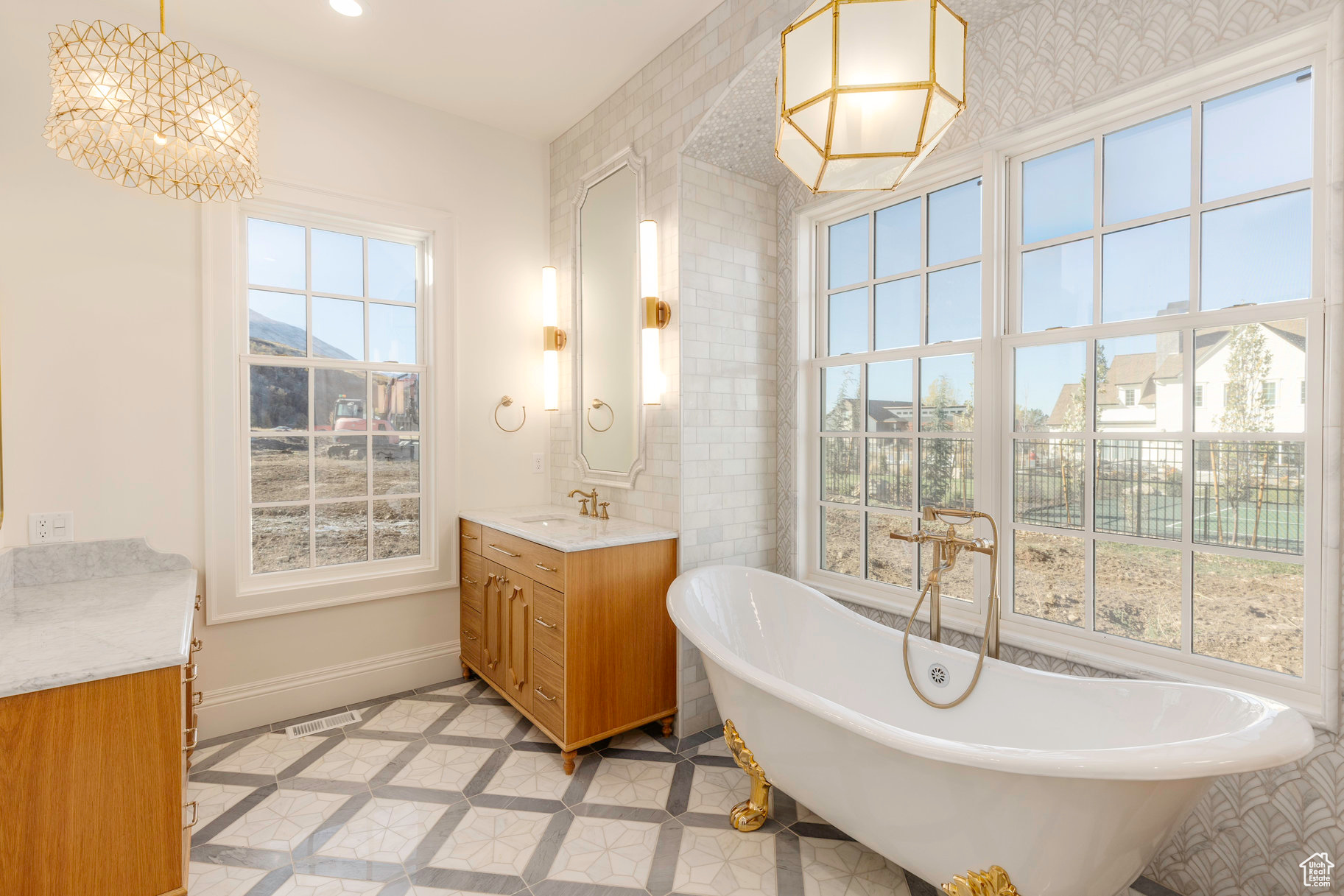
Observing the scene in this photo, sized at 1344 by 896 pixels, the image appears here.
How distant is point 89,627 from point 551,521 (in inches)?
66.6

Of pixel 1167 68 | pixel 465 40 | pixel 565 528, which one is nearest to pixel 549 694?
pixel 565 528

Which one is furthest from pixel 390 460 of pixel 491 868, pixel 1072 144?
pixel 1072 144

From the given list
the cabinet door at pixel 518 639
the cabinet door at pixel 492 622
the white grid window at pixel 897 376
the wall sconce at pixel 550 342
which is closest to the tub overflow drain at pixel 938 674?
the white grid window at pixel 897 376

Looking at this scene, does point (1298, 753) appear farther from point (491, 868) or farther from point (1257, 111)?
point (491, 868)

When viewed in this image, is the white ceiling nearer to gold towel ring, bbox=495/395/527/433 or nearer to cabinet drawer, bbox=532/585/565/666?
gold towel ring, bbox=495/395/527/433

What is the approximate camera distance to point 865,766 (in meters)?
1.53

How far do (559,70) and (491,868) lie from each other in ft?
10.6

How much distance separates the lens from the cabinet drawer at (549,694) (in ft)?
7.89

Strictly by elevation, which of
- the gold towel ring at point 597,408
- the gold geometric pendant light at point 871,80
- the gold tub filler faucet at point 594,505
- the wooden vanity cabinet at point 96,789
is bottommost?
the wooden vanity cabinet at point 96,789

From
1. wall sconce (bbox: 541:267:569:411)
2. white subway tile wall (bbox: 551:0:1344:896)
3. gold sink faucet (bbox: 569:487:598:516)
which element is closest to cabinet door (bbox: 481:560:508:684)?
gold sink faucet (bbox: 569:487:598:516)

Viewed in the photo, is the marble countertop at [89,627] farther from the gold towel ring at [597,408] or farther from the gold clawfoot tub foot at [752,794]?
the gold towel ring at [597,408]

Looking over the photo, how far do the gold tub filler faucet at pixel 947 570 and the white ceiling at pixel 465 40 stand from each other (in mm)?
2210

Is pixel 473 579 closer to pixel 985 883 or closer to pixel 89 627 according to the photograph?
pixel 89 627

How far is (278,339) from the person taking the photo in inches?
111
